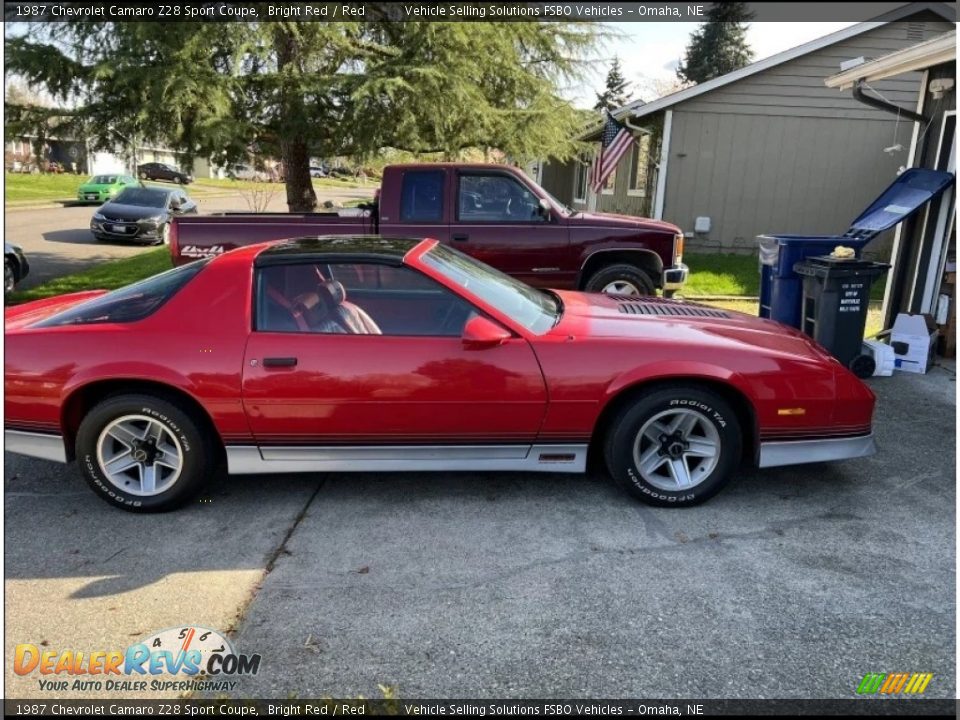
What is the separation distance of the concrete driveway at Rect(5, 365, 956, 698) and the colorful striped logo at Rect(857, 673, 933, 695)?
0.09ft

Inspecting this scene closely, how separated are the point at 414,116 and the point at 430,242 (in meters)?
6.11

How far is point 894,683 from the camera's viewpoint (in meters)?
2.52

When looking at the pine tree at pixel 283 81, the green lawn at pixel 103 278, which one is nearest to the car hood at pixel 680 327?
the pine tree at pixel 283 81

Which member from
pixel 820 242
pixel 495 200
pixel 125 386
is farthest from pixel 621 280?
pixel 125 386

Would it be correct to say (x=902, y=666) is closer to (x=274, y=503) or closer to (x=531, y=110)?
(x=274, y=503)

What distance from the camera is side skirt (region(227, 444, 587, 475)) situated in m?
3.71

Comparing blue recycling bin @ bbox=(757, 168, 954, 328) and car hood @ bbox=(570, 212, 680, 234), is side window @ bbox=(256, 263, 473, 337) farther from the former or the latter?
blue recycling bin @ bbox=(757, 168, 954, 328)

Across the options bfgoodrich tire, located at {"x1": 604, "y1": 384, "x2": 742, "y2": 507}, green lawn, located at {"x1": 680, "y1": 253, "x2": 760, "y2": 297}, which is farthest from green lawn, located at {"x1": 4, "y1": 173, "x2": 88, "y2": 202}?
bfgoodrich tire, located at {"x1": 604, "y1": 384, "x2": 742, "y2": 507}

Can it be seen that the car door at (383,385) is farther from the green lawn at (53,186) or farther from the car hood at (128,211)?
the green lawn at (53,186)

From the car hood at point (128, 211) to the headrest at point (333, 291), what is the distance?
15.7 m

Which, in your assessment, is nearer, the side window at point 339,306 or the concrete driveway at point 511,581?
the concrete driveway at point 511,581

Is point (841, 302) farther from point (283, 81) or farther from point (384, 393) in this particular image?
point (283, 81)

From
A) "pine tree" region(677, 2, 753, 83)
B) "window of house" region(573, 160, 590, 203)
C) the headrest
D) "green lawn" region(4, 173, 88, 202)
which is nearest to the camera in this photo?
the headrest

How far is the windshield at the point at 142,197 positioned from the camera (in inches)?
734
